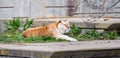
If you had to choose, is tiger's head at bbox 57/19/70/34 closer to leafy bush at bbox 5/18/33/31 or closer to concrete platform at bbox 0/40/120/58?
leafy bush at bbox 5/18/33/31

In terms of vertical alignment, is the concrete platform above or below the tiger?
above

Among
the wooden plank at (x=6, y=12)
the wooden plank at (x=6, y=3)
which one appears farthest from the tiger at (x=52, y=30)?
the wooden plank at (x=6, y=12)

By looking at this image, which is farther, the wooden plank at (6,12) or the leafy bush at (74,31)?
the wooden plank at (6,12)

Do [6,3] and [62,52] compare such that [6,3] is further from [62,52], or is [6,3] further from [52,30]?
[62,52]

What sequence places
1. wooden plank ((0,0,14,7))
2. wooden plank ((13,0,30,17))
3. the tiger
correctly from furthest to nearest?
1. wooden plank ((0,0,14,7))
2. wooden plank ((13,0,30,17))
3. the tiger

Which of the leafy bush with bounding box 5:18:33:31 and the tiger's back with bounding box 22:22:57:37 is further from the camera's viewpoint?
the leafy bush with bounding box 5:18:33:31

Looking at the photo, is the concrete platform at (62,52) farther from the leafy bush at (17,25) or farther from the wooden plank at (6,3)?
the wooden plank at (6,3)

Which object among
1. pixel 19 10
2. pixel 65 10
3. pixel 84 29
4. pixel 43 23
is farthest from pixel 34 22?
pixel 19 10

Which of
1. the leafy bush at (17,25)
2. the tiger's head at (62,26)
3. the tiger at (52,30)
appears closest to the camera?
the tiger at (52,30)

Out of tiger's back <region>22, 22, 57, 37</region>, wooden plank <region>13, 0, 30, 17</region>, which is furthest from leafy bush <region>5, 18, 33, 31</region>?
wooden plank <region>13, 0, 30, 17</region>

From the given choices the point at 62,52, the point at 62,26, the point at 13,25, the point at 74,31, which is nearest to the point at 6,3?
the point at 13,25

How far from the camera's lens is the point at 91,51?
5.88 m

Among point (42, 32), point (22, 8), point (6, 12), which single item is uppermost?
point (42, 32)

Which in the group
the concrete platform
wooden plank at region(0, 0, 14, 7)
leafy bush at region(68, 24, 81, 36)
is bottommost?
wooden plank at region(0, 0, 14, 7)
